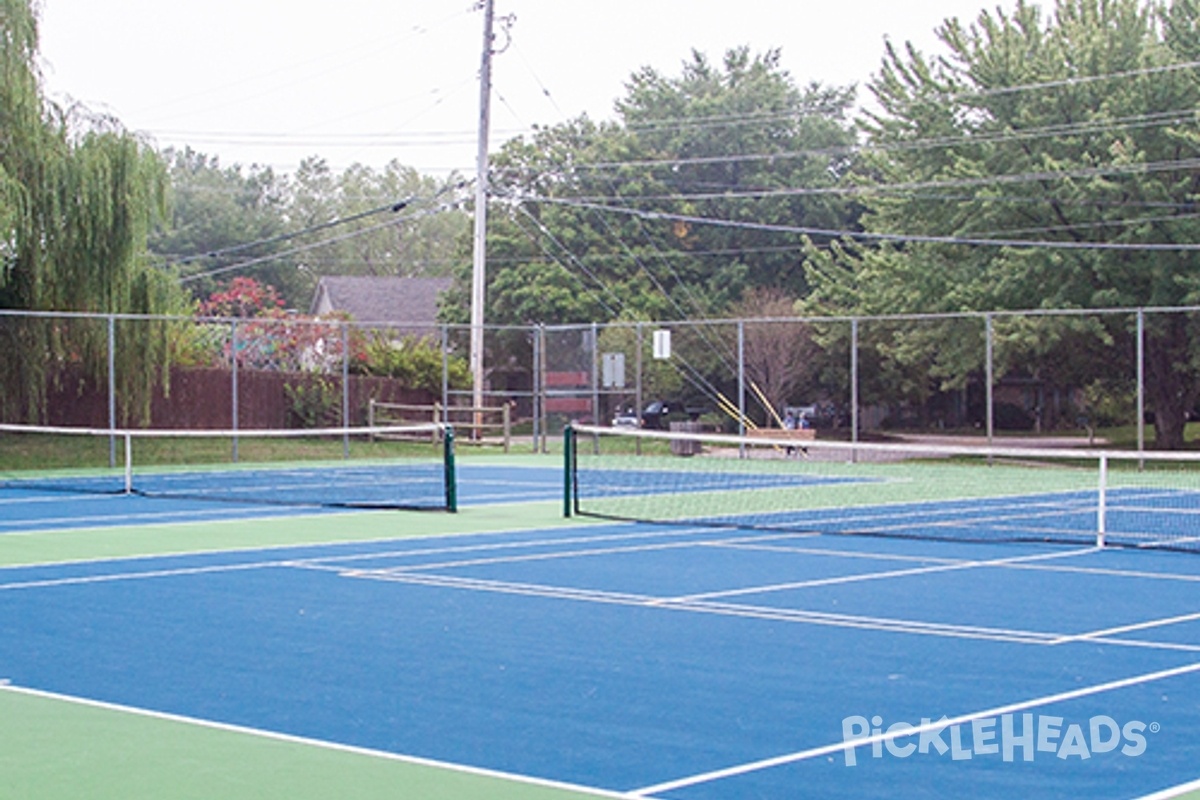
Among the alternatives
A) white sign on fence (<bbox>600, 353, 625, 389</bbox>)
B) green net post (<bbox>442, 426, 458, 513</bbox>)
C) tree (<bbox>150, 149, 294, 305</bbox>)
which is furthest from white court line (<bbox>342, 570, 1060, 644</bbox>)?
tree (<bbox>150, 149, 294, 305</bbox>)

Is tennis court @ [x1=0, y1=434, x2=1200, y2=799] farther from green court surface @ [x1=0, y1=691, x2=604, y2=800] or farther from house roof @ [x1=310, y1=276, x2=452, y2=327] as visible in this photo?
house roof @ [x1=310, y1=276, x2=452, y2=327]

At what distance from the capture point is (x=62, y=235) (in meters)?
27.9

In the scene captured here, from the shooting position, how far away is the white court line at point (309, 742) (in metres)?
5.76

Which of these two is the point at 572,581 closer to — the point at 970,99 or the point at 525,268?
the point at 970,99

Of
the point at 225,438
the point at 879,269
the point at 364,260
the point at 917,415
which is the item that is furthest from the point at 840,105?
the point at 364,260

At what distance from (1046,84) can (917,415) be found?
34.3 feet

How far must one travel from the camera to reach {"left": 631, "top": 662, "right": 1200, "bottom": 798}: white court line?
19.1 feet

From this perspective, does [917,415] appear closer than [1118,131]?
No

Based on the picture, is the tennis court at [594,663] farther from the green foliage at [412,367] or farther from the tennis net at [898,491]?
the green foliage at [412,367]

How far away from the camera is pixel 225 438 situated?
31.0 m

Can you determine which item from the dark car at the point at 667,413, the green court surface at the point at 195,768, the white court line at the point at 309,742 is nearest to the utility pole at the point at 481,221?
the dark car at the point at 667,413

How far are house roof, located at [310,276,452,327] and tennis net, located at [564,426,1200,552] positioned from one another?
3982 centimetres

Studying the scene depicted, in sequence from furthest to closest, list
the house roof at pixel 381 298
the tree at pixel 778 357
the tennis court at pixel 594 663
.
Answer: the house roof at pixel 381 298
the tree at pixel 778 357
the tennis court at pixel 594 663

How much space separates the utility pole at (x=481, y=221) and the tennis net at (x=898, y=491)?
2848 mm
